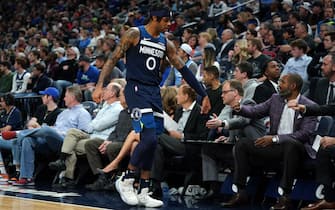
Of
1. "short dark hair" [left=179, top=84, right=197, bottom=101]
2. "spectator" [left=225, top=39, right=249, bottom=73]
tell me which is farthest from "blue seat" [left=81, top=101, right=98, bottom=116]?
"short dark hair" [left=179, top=84, right=197, bottom=101]

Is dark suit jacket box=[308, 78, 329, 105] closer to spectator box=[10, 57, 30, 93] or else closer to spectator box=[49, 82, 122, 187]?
spectator box=[49, 82, 122, 187]

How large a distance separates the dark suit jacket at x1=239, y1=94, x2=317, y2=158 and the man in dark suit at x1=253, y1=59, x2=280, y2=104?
0.77 m

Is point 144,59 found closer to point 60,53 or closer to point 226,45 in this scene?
point 226,45

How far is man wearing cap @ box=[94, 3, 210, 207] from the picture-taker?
6645mm

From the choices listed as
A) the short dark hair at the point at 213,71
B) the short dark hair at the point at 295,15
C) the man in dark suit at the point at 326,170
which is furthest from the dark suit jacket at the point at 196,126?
the short dark hair at the point at 295,15

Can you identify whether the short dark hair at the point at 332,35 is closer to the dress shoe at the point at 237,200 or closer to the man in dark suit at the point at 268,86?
the man in dark suit at the point at 268,86

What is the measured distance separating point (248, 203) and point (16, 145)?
143 inches

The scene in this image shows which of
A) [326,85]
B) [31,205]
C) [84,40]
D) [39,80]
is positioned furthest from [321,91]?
[84,40]

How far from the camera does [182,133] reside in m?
7.99

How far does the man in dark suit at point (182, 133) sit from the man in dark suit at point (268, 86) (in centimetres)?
67

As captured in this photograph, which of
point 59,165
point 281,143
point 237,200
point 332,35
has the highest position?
point 332,35

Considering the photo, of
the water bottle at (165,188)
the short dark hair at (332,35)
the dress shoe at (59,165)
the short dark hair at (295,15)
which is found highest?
the short dark hair at (295,15)

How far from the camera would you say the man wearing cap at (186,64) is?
1040 centimetres

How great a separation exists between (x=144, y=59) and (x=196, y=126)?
1469mm
